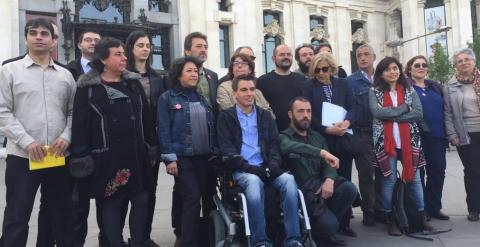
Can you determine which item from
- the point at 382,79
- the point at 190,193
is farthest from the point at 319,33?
the point at 190,193

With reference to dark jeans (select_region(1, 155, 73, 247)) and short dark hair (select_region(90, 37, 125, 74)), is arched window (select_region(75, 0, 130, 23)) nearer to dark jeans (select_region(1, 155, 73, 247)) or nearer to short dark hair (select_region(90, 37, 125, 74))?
short dark hair (select_region(90, 37, 125, 74))

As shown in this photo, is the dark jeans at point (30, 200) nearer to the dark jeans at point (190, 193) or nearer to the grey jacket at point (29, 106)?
the grey jacket at point (29, 106)

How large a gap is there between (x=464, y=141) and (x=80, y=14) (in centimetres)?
2197

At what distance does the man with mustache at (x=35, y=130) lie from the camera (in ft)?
14.6

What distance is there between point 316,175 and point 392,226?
135cm

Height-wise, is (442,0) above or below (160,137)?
above

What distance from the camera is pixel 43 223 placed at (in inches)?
195

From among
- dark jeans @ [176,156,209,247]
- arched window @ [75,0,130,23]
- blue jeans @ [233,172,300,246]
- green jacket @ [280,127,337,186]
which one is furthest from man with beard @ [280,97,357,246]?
arched window @ [75,0,130,23]

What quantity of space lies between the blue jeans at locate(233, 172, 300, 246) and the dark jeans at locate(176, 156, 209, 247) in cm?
50

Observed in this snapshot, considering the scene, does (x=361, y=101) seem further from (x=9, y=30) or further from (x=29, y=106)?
(x=9, y=30)

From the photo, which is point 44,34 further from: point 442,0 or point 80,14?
point 442,0

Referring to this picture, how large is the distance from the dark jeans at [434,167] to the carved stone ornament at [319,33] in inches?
1148

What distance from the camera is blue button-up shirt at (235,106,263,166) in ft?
17.5

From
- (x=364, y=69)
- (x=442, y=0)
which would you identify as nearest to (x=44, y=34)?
(x=364, y=69)
